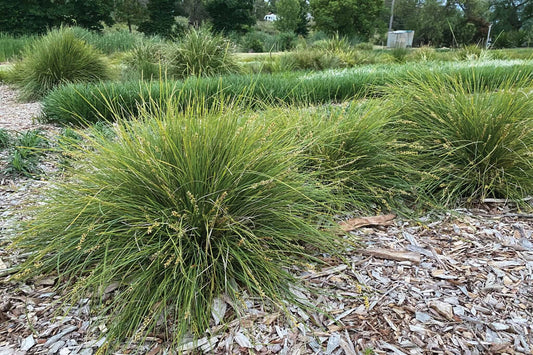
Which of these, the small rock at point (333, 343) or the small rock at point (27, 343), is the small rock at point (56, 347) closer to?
the small rock at point (27, 343)

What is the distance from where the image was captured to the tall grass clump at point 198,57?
622cm

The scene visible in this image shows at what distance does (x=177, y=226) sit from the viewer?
5.08ft

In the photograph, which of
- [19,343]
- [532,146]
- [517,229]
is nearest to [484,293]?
[517,229]

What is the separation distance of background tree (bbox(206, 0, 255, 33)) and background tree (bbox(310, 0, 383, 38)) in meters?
5.86

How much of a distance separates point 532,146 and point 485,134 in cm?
35

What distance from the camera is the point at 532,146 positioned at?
2.52 metres

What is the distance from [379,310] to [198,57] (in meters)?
5.57

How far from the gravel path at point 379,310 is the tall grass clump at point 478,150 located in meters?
0.46

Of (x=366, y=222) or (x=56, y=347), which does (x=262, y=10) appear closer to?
(x=366, y=222)

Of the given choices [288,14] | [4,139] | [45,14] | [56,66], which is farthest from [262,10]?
[4,139]

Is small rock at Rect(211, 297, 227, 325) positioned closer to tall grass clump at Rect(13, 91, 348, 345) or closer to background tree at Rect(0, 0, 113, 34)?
tall grass clump at Rect(13, 91, 348, 345)

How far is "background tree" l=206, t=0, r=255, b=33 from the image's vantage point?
25203mm

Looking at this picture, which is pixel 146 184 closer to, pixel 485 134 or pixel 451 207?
pixel 451 207

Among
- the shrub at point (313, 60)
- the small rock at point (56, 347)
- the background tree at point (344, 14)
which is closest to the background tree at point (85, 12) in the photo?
the background tree at point (344, 14)
